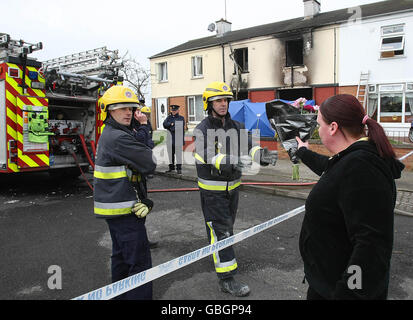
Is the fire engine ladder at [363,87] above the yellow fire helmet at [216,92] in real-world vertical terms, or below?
above

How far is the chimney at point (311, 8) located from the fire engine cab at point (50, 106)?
52.2 ft

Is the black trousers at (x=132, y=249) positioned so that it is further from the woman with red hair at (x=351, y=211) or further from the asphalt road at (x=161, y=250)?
the woman with red hair at (x=351, y=211)

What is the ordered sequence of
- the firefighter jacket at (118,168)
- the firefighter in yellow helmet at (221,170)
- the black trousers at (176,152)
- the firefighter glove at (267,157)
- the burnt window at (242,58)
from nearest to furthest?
the firefighter jacket at (118,168) < the firefighter in yellow helmet at (221,170) < the firefighter glove at (267,157) < the black trousers at (176,152) < the burnt window at (242,58)

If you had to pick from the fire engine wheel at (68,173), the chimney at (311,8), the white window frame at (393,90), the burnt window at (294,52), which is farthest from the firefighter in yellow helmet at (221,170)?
the chimney at (311,8)

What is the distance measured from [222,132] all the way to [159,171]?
680 centimetres

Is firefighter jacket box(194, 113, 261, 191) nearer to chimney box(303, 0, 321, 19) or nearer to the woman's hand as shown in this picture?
the woman's hand

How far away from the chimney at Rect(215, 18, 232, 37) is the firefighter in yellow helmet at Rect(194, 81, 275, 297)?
2193 cm

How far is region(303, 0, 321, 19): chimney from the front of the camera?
763 inches

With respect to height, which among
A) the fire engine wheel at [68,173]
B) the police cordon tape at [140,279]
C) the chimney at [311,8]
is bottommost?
the fire engine wheel at [68,173]

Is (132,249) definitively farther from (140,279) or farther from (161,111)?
(161,111)

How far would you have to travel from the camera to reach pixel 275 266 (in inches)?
142

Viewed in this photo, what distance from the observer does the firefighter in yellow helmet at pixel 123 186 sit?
8.13 ft
